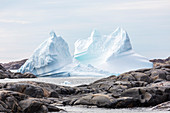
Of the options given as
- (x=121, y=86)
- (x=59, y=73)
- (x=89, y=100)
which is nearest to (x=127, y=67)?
(x=59, y=73)

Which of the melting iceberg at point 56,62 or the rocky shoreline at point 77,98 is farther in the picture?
the melting iceberg at point 56,62

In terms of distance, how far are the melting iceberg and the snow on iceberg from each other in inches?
60.6

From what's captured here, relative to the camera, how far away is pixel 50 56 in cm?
4738

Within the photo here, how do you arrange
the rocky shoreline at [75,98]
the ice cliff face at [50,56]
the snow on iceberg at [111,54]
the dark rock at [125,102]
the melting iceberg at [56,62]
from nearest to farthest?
1. the rocky shoreline at [75,98]
2. the dark rock at [125,102]
3. the ice cliff face at [50,56]
4. the melting iceberg at [56,62]
5. the snow on iceberg at [111,54]

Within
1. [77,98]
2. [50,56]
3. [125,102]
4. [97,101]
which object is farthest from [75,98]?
[50,56]

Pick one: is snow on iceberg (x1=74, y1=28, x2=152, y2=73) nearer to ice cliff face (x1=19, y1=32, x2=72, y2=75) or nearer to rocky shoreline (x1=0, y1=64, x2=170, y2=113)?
ice cliff face (x1=19, y1=32, x2=72, y2=75)

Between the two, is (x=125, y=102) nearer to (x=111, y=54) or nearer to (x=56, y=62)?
(x=111, y=54)

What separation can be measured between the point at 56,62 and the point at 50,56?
4.82 ft

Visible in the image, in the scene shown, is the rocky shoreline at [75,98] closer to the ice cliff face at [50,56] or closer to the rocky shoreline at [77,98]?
the rocky shoreline at [77,98]

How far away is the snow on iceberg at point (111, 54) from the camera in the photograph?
4750cm

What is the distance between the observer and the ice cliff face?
155ft

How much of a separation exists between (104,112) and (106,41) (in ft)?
123

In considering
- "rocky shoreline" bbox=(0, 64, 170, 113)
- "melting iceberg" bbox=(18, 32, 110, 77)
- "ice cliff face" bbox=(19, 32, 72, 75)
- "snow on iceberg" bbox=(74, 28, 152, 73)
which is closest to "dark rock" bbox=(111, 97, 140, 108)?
"rocky shoreline" bbox=(0, 64, 170, 113)

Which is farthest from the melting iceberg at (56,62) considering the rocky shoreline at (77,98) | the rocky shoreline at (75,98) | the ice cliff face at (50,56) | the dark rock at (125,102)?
the dark rock at (125,102)
